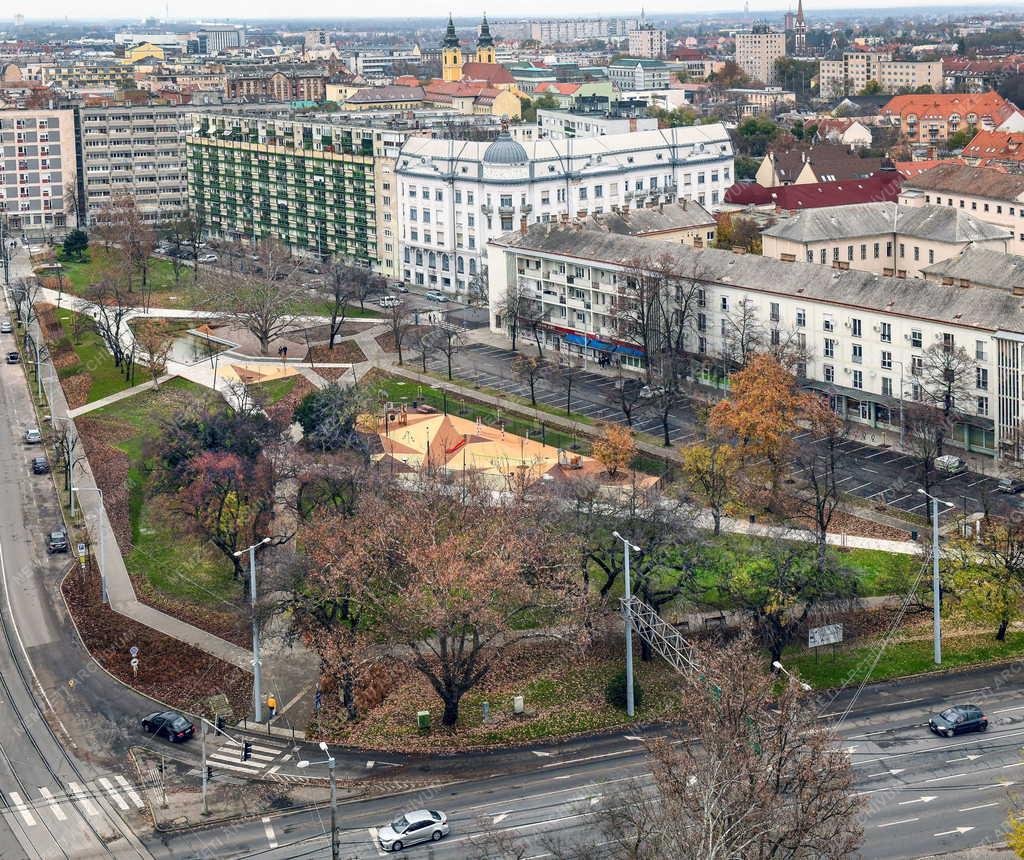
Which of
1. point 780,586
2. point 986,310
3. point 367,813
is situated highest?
point 986,310

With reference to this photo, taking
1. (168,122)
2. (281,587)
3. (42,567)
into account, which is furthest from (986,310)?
(168,122)

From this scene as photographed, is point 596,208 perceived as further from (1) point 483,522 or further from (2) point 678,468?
(1) point 483,522

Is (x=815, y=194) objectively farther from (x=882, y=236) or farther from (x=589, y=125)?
(x=589, y=125)

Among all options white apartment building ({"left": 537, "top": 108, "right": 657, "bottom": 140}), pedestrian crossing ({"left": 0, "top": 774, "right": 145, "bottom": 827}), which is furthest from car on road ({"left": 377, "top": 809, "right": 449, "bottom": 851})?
white apartment building ({"left": 537, "top": 108, "right": 657, "bottom": 140})

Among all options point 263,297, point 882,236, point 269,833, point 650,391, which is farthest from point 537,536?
point 882,236

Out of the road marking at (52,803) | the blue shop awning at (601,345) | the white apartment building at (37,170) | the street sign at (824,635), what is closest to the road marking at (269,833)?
the road marking at (52,803)

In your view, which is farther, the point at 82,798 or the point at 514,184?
the point at 514,184
